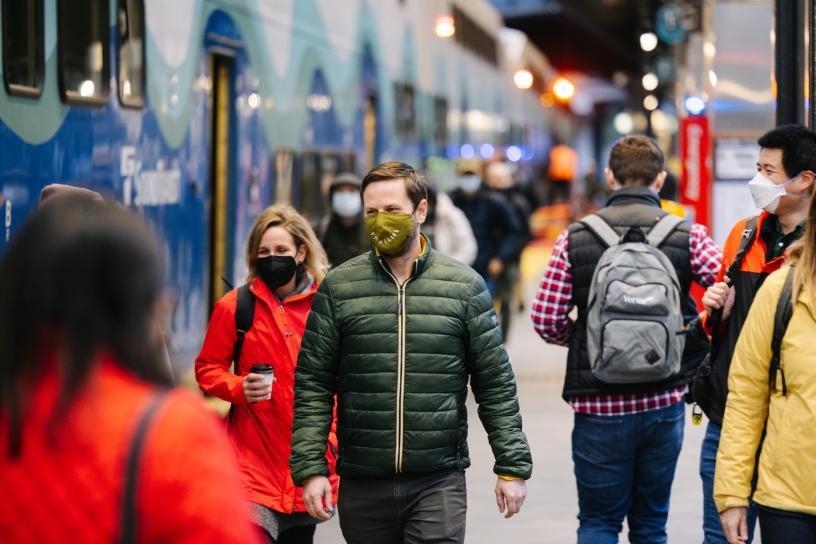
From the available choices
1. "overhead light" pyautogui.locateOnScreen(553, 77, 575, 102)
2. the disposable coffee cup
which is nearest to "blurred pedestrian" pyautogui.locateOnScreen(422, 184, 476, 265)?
the disposable coffee cup

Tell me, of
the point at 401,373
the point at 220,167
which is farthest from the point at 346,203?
the point at 401,373

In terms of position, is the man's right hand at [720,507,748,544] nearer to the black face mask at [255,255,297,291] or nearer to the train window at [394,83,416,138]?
the black face mask at [255,255,297,291]

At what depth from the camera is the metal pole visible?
7352 mm

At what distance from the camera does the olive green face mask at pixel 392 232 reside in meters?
4.50

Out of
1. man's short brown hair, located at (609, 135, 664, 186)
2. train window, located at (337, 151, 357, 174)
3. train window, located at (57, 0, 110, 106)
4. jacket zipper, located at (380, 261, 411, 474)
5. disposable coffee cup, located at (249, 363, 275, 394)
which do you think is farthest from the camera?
train window, located at (337, 151, 357, 174)

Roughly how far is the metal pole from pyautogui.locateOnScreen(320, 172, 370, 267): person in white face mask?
137 inches

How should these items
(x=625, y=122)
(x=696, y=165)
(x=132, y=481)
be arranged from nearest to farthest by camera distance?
(x=132, y=481)
(x=696, y=165)
(x=625, y=122)

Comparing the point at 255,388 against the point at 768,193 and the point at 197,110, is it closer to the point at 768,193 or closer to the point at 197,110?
the point at 768,193

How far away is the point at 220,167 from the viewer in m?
10.4

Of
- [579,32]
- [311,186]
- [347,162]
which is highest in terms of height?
[579,32]

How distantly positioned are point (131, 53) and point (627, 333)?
4.16 m

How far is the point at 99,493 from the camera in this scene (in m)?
2.10

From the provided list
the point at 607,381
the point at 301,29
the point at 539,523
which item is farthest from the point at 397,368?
the point at 301,29

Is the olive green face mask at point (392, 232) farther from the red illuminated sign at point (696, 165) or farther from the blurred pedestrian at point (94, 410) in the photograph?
the red illuminated sign at point (696, 165)
